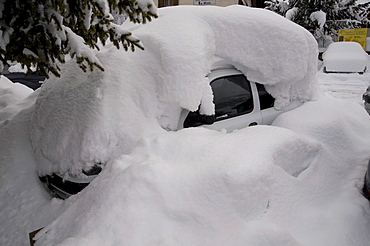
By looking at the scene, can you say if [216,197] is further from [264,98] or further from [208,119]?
[264,98]

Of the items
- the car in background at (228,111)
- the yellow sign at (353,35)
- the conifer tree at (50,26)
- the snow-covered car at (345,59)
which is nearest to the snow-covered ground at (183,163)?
the car in background at (228,111)

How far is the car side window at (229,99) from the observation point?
3.42m

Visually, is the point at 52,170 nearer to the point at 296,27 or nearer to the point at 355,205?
the point at 355,205

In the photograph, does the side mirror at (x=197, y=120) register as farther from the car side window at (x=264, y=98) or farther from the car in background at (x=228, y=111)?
the car side window at (x=264, y=98)

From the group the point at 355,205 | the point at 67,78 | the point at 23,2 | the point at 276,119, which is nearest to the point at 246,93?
the point at 276,119

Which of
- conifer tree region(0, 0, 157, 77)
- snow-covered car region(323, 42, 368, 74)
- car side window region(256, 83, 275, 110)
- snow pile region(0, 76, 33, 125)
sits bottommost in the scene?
snow-covered car region(323, 42, 368, 74)

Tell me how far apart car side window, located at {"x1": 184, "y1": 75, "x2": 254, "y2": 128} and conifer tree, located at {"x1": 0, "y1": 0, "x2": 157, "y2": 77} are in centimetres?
126

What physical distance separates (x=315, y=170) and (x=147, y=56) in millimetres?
2169

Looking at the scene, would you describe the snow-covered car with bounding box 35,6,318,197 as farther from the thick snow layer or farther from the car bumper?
the thick snow layer

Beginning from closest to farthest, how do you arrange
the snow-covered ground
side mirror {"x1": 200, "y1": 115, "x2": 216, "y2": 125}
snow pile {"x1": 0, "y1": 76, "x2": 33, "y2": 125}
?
the snow-covered ground < side mirror {"x1": 200, "y1": 115, "x2": 216, "y2": 125} < snow pile {"x1": 0, "y1": 76, "x2": 33, "y2": 125}

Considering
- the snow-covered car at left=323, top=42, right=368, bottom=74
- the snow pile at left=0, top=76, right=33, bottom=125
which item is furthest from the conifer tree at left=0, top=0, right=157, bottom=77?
the snow-covered car at left=323, top=42, right=368, bottom=74

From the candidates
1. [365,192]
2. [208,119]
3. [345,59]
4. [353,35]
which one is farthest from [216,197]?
[353,35]

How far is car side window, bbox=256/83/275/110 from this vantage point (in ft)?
13.3

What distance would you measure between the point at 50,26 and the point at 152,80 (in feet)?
3.91
